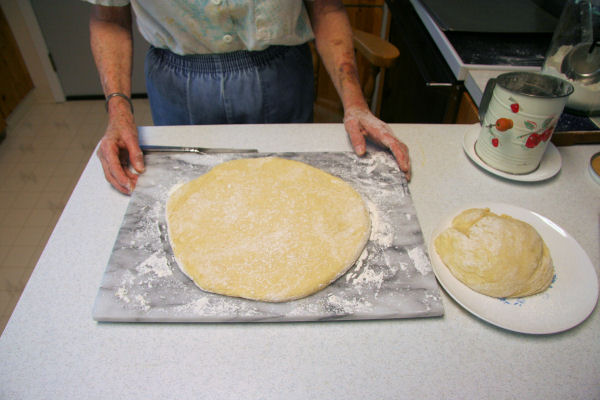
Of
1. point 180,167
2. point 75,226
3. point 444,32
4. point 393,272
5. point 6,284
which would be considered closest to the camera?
point 393,272

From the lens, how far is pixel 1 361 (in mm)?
580

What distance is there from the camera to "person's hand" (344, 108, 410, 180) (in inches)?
35.0

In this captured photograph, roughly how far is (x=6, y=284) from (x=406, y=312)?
1.83m

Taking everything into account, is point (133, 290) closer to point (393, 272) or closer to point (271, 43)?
point (393, 272)

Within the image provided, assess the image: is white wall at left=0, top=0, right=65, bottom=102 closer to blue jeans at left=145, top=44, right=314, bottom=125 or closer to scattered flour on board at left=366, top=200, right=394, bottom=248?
blue jeans at left=145, top=44, right=314, bottom=125

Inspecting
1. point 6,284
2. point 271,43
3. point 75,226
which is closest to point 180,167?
point 75,226

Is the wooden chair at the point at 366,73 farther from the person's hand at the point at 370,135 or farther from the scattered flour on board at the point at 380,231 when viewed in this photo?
the scattered flour on board at the point at 380,231

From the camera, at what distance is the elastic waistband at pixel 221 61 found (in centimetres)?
104

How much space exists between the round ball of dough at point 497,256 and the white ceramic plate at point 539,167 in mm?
211

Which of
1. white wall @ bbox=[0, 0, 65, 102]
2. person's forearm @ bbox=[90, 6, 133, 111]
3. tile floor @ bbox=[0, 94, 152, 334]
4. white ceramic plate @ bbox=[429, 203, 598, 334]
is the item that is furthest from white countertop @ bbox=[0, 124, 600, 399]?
white wall @ bbox=[0, 0, 65, 102]

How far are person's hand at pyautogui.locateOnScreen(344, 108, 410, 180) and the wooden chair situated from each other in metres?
0.65

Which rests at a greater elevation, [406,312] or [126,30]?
[126,30]

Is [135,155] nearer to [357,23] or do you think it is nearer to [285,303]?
[285,303]

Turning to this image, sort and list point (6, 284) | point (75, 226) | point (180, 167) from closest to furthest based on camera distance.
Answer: point (75, 226) < point (180, 167) < point (6, 284)
